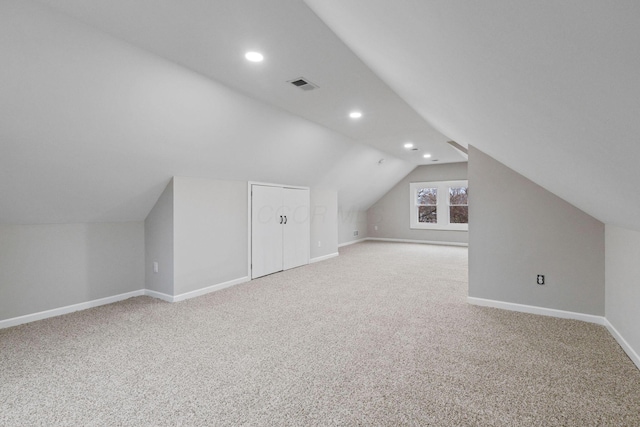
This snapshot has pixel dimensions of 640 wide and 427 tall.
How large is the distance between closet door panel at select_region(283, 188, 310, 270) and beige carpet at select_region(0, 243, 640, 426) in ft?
6.45

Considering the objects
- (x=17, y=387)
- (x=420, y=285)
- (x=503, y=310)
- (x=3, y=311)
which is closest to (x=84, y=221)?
(x=3, y=311)

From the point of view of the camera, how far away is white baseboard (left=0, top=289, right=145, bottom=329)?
305cm

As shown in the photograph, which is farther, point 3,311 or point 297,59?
point 3,311

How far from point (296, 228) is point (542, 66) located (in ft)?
17.0

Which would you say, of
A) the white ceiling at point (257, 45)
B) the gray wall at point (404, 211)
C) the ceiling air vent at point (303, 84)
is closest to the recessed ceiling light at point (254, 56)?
the white ceiling at point (257, 45)

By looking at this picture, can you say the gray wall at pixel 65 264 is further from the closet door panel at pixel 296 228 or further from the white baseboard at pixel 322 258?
the white baseboard at pixel 322 258

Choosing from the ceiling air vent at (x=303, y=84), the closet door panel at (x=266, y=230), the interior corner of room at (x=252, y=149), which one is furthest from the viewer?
the closet door panel at (x=266, y=230)

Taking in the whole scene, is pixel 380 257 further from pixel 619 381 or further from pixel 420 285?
pixel 619 381

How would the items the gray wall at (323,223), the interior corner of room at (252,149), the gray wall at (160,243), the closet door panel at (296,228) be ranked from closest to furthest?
the interior corner of room at (252,149)
the gray wall at (160,243)
the closet door panel at (296,228)
the gray wall at (323,223)

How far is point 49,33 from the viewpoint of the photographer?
6.45ft

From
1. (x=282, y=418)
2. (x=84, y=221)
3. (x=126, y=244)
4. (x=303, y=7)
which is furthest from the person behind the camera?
(x=126, y=244)

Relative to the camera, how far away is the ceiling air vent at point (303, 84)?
2.93 meters

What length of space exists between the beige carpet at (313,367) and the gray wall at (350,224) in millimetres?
4792

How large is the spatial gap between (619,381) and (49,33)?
13.8 ft
